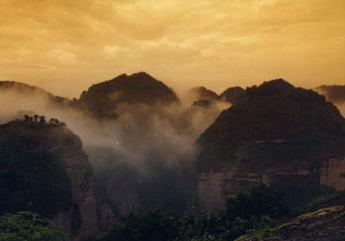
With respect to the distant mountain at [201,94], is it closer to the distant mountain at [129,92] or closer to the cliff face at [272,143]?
the distant mountain at [129,92]

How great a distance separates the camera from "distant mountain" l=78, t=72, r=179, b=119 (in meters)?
102

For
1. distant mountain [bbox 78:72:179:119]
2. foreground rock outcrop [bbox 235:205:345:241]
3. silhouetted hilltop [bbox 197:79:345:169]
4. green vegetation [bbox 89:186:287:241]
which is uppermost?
distant mountain [bbox 78:72:179:119]

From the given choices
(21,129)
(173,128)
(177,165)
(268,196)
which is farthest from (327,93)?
(268,196)

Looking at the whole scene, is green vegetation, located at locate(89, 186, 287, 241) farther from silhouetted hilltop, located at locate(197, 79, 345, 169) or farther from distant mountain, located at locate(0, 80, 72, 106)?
distant mountain, located at locate(0, 80, 72, 106)

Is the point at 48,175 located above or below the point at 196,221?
above

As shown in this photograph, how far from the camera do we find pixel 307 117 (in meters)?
67.1

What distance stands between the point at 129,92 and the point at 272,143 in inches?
1811

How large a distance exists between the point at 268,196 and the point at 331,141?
32031mm

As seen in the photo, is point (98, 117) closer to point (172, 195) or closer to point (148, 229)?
Result: point (172, 195)

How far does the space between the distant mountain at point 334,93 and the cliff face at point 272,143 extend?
Result: 209ft

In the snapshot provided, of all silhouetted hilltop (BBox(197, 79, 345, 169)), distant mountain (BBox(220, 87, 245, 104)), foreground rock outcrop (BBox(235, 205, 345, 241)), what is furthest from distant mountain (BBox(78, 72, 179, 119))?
foreground rock outcrop (BBox(235, 205, 345, 241))

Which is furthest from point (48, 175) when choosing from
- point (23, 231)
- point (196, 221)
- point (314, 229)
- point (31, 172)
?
point (314, 229)

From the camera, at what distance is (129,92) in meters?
104

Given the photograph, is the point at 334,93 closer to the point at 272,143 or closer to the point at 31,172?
the point at 272,143
